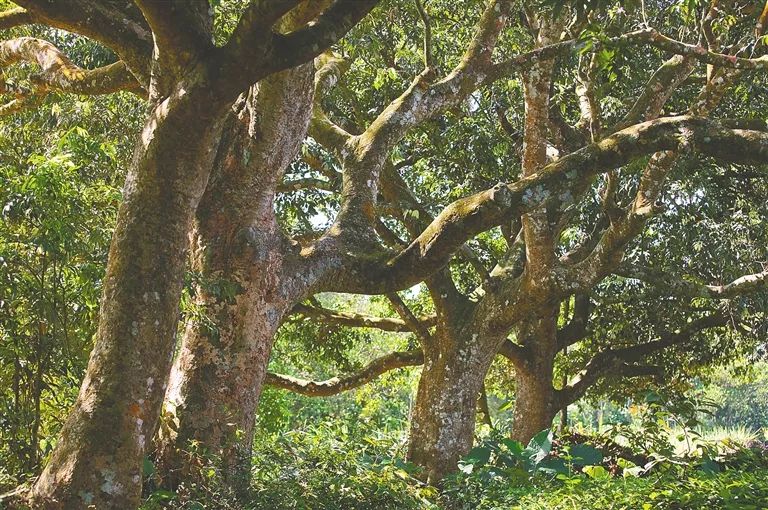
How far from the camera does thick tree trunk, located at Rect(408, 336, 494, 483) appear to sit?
357 inches

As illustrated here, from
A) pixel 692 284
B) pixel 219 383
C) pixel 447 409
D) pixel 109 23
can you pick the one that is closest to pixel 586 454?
pixel 447 409

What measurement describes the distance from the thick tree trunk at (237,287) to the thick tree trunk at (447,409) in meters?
3.40

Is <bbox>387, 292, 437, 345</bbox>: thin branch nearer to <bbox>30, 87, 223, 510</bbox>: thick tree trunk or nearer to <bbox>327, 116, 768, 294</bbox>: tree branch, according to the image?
<bbox>327, 116, 768, 294</bbox>: tree branch

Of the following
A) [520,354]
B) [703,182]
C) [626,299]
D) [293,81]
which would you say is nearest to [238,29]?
[293,81]

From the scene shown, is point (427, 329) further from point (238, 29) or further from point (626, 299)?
point (238, 29)

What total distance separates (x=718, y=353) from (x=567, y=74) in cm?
622

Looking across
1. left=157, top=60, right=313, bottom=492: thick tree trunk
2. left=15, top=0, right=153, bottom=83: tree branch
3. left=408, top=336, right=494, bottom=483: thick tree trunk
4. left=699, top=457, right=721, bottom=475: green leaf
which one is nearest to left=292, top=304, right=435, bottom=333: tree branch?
left=408, top=336, right=494, bottom=483: thick tree trunk

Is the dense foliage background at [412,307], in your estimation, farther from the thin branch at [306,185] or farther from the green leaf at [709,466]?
the thin branch at [306,185]

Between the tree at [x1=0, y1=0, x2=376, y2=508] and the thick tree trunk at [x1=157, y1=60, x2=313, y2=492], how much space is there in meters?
1.05

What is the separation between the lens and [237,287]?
597 cm

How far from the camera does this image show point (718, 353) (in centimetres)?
1383

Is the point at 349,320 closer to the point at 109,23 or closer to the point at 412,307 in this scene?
the point at 412,307

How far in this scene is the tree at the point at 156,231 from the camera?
4.16 meters

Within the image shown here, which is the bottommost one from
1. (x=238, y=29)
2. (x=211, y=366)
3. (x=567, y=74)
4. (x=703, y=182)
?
(x=211, y=366)
